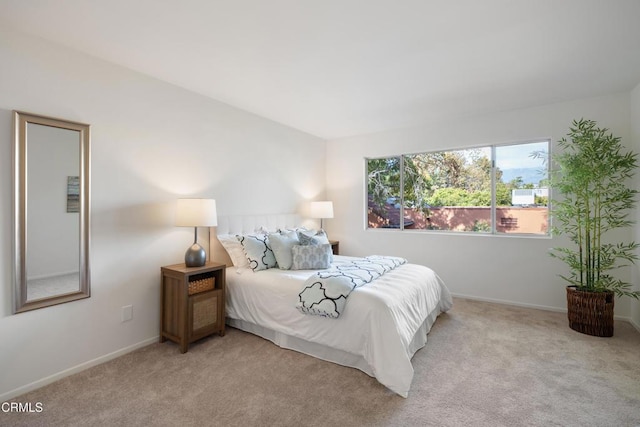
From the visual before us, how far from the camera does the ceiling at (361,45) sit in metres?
1.87

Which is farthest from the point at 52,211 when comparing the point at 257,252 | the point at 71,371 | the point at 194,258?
the point at 257,252

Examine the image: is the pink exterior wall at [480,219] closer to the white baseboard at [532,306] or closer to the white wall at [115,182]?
the white baseboard at [532,306]

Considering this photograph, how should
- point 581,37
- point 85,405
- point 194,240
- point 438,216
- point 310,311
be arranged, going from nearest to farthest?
1. point 85,405
2. point 581,37
3. point 310,311
4. point 194,240
5. point 438,216

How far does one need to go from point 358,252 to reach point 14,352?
405 centimetres

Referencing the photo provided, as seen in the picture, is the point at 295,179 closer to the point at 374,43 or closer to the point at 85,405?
the point at 374,43

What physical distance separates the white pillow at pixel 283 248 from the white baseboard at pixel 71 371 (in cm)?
136

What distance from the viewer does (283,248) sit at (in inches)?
126

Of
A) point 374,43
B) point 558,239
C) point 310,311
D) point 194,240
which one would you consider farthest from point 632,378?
point 194,240

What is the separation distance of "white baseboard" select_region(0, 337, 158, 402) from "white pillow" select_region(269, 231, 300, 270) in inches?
53.5

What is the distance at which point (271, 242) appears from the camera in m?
Result: 3.26

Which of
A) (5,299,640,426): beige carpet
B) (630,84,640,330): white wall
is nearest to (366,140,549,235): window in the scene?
(630,84,640,330): white wall

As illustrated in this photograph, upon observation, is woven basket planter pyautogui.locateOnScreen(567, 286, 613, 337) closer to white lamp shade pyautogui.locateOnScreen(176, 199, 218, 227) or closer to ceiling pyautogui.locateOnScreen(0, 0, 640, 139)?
ceiling pyautogui.locateOnScreen(0, 0, 640, 139)

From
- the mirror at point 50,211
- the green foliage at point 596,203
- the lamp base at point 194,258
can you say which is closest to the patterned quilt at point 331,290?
the lamp base at point 194,258

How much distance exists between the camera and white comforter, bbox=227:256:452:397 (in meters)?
2.12
